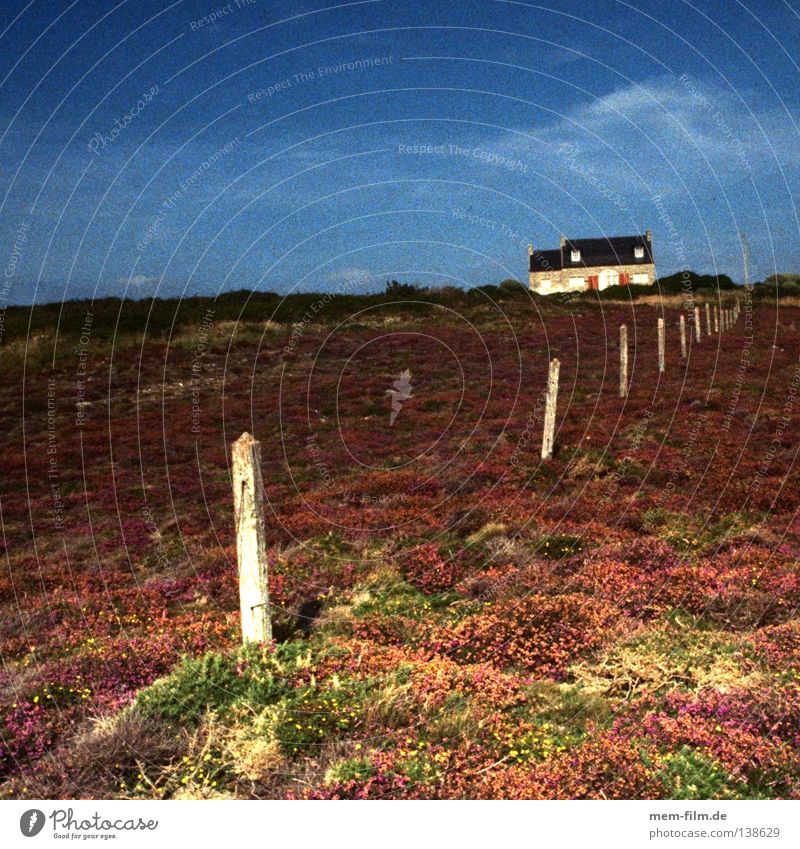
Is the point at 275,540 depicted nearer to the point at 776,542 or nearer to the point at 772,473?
the point at 776,542

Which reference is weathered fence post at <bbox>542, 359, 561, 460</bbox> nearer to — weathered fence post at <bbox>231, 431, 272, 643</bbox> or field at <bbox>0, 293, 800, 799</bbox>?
field at <bbox>0, 293, 800, 799</bbox>

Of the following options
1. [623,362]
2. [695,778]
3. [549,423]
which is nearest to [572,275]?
[623,362]

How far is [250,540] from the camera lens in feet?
29.3

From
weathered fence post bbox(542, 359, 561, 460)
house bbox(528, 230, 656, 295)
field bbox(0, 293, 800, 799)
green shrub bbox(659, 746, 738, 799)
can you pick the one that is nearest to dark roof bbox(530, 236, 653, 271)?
house bbox(528, 230, 656, 295)

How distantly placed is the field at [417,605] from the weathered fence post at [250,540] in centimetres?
39

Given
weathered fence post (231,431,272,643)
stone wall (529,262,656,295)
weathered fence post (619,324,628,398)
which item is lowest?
weathered fence post (231,431,272,643)

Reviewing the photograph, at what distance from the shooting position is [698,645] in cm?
894

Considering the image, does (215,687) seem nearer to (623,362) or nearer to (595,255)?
(623,362)

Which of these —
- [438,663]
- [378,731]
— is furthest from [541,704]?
[378,731]

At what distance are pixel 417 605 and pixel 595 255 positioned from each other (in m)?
79.4

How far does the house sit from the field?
2119 inches

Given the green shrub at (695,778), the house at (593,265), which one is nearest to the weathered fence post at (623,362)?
the green shrub at (695,778)

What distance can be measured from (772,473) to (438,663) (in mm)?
11894

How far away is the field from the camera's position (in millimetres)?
6859
